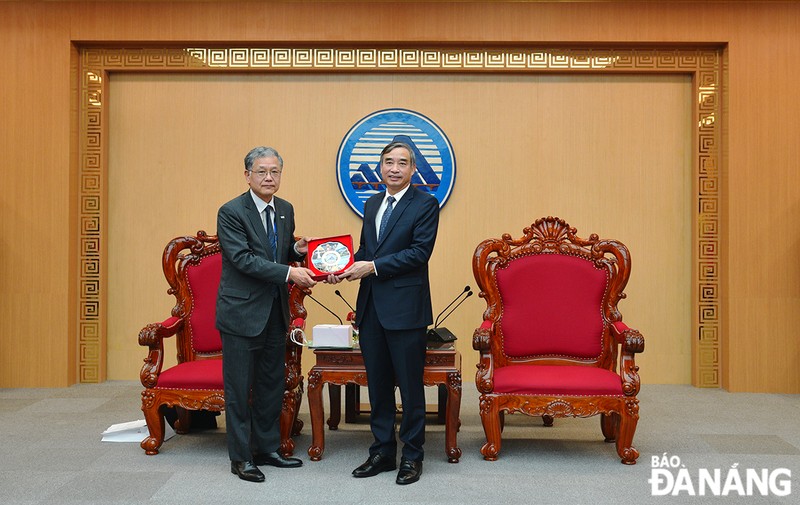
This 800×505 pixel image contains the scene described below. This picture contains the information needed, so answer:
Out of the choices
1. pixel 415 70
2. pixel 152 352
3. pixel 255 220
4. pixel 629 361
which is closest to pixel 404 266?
pixel 255 220

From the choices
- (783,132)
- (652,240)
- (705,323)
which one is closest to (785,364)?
(705,323)

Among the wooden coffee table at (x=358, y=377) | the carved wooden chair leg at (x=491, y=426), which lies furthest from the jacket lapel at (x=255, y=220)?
the carved wooden chair leg at (x=491, y=426)

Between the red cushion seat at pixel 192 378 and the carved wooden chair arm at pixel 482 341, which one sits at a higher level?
the carved wooden chair arm at pixel 482 341

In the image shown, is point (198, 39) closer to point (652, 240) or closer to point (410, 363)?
point (410, 363)

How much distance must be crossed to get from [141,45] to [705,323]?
4.49 metres

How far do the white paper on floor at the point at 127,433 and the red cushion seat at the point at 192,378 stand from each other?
16.9 inches

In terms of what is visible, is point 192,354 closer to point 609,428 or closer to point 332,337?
point 332,337

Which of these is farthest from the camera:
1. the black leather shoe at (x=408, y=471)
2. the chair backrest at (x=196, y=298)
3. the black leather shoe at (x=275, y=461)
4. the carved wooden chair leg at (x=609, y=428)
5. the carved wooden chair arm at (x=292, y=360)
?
the chair backrest at (x=196, y=298)

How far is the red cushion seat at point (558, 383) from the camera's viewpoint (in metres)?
3.17

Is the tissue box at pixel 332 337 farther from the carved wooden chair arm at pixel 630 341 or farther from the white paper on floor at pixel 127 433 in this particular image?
the carved wooden chair arm at pixel 630 341

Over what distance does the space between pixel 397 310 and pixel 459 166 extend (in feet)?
7.83

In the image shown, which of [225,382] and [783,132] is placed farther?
[783,132]

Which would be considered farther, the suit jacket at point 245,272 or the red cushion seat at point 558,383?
the red cushion seat at point 558,383

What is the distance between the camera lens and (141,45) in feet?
16.8
